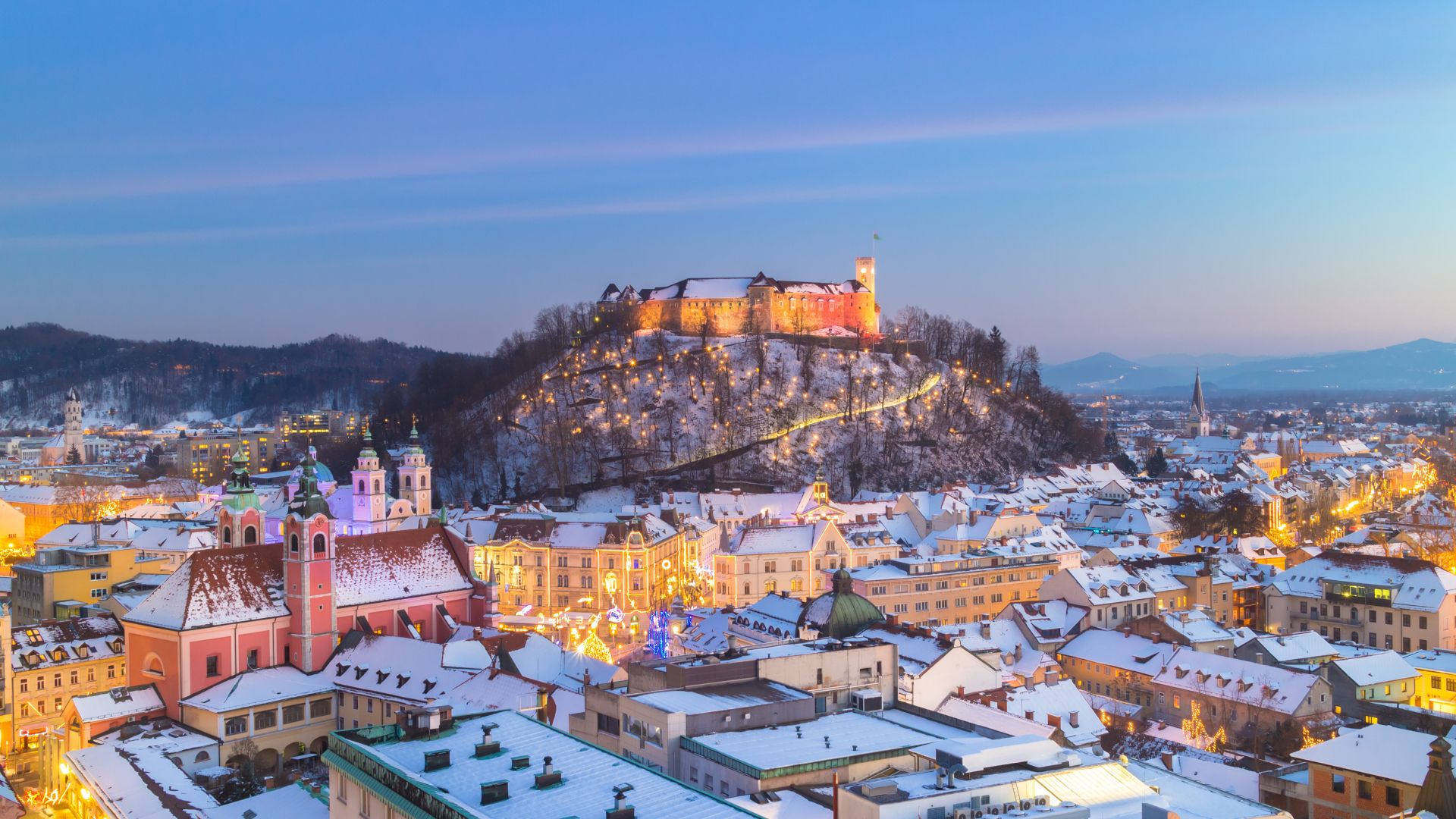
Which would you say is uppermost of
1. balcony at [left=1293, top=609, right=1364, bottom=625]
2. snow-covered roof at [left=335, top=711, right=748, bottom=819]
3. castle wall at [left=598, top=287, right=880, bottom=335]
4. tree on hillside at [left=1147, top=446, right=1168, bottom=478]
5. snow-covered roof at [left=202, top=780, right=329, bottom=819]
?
castle wall at [left=598, top=287, right=880, bottom=335]

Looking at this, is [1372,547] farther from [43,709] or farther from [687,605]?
[43,709]

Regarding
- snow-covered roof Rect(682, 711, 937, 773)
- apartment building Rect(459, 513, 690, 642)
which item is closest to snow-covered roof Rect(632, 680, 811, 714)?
snow-covered roof Rect(682, 711, 937, 773)

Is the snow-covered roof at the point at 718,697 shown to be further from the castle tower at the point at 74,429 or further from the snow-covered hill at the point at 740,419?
the castle tower at the point at 74,429

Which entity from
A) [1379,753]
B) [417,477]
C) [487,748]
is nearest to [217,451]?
[417,477]

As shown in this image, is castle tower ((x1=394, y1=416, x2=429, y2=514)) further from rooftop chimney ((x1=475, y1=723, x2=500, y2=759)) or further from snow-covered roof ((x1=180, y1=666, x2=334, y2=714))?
rooftop chimney ((x1=475, y1=723, x2=500, y2=759))

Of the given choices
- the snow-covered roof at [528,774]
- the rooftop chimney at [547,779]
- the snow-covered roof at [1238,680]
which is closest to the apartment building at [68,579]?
the snow-covered roof at [528,774]

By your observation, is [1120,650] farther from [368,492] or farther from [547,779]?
[368,492]
